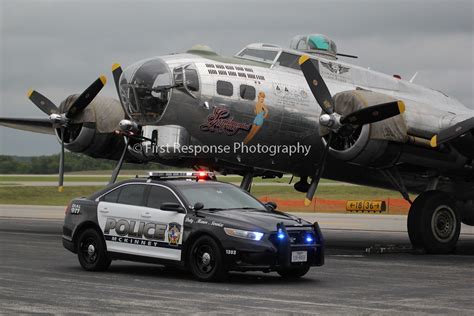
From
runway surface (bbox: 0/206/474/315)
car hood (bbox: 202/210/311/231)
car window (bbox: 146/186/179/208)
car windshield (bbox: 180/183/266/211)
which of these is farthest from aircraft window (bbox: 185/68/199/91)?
car hood (bbox: 202/210/311/231)

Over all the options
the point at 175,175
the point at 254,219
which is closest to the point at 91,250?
the point at 175,175

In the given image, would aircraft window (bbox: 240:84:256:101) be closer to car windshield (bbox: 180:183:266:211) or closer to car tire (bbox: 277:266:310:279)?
car windshield (bbox: 180:183:266:211)

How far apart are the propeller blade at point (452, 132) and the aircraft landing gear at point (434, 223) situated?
180 cm

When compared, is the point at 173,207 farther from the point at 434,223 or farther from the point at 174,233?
the point at 434,223

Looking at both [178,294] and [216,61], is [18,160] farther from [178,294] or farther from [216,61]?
[178,294]

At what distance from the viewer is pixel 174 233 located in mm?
15156

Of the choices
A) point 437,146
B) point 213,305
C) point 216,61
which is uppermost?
point 216,61

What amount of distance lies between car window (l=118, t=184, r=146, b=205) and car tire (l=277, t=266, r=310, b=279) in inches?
107

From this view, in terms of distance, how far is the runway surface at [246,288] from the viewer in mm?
11812

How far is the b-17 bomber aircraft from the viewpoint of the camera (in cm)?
2119

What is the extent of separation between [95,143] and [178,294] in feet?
46.7

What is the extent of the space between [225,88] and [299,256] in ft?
26.0

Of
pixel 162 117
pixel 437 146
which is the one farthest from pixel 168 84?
pixel 437 146

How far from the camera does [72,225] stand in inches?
661
